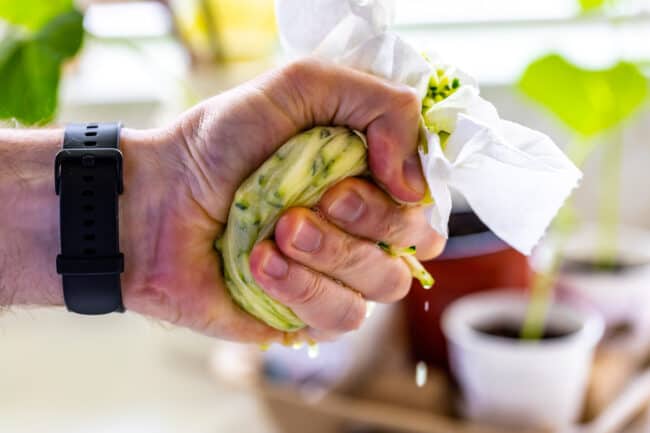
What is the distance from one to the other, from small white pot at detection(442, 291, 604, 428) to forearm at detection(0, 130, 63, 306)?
44cm

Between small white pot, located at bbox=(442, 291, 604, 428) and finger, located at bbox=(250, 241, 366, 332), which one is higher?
finger, located at bbox=(250, 241, 366, 332)

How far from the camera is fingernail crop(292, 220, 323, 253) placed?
20.6 inches

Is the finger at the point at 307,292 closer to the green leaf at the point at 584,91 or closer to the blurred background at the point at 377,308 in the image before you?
the blurred background at the point at 377,308

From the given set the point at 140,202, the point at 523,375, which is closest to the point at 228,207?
the point at 140,202

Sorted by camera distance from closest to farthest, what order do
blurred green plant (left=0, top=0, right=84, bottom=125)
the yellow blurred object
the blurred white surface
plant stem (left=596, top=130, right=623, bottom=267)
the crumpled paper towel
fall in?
the crumpled paper towel → blurred green plant (left=0, top=0, right=84, bottom=125) → plant stem (left=596, top=130, right=623, bottom=267) → the yellow blurred object → the blurred white surface

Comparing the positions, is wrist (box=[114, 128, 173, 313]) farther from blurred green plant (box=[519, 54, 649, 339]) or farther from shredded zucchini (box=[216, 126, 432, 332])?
blurred green plant (box=[519, 54, 649, 339])

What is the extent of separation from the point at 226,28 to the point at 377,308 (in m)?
0.49

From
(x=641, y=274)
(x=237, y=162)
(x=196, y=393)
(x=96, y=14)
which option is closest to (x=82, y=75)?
(x=96, y=14)

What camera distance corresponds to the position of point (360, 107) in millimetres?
516

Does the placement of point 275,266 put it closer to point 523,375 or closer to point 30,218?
point 30,218

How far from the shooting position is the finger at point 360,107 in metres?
0.51

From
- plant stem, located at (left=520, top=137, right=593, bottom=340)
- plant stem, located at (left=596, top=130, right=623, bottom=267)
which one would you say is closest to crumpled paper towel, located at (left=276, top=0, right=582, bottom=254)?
plant stem, located at (left=520, top=137, right=593, bottom=340)

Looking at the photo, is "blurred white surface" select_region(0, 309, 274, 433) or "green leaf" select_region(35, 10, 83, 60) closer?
"green leaf" select_region(35, 10, 83, 60)

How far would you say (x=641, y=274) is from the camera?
3.35 feet
